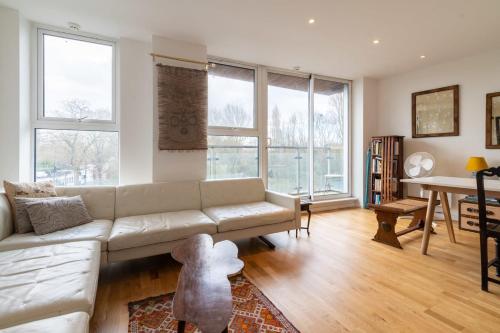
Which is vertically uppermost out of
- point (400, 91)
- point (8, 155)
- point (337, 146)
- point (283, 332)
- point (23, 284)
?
point (400, 91)

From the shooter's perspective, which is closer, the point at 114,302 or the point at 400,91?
the point at 114,302

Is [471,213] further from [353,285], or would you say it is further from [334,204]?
[353,285]

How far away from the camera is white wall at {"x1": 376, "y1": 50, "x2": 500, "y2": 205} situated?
3.54 m

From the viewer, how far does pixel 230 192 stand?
124 inches

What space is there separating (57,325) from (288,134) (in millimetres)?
3953

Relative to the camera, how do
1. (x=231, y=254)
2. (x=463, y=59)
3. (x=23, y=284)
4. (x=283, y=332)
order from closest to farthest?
(x=23, y=284) → (x=283, y=332) → (x=231, y=254) → (x=463, y=59)

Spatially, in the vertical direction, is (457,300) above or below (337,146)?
below

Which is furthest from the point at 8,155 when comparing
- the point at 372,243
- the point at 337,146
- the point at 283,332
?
the point at 337,146

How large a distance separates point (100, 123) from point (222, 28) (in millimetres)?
1994

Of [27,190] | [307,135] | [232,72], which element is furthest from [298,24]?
[27,190]

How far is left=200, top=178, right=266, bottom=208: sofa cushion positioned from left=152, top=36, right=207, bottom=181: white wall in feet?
1.13

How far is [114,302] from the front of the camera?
1.76m

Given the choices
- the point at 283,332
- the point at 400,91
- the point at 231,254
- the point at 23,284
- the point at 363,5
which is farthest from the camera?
the point at 400,91

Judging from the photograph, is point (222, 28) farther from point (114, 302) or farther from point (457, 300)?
point (457, 300)
